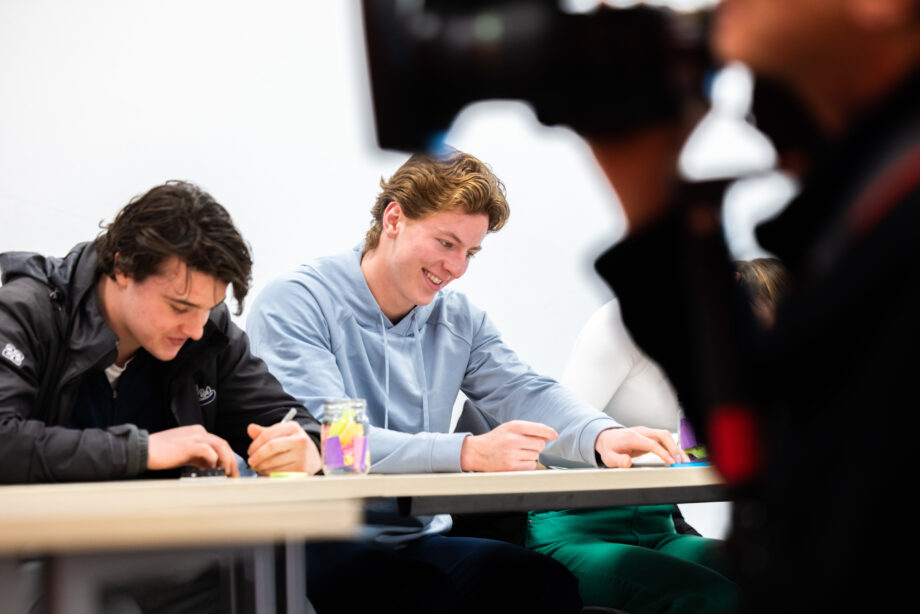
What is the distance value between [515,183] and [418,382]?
1.26 m

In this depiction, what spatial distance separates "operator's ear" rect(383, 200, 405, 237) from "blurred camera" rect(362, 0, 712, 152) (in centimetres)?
157

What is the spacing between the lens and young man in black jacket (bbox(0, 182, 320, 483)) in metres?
1.33

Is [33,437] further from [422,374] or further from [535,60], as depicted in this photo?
[535,60]

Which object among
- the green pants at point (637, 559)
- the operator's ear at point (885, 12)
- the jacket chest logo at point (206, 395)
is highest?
the operator's ear at point (885, 12)

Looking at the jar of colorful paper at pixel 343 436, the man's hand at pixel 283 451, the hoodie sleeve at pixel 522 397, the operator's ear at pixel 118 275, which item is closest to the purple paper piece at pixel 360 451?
the jar of colorful paper at pixel 343 436

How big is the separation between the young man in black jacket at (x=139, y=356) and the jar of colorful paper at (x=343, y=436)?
8cm

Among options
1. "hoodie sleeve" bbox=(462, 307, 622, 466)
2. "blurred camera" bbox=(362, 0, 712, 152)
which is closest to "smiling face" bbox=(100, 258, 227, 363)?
"hoodie sleeve" bbox=(462, 307, 622, 466)

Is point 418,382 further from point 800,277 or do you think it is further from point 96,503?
point 800,277

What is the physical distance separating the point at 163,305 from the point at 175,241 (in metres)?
0.11

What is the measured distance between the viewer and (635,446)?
1707 millimetres

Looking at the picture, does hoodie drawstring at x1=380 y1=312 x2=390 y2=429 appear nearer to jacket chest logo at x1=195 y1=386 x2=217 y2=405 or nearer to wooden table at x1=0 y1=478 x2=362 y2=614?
jacket chest logo at x1=195 y1=386 x2=217 y2=405

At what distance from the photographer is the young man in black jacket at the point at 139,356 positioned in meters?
1.33

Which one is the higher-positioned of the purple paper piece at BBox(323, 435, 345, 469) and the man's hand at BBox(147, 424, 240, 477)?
the man's hand at BBox(147, 424, 240, 477)

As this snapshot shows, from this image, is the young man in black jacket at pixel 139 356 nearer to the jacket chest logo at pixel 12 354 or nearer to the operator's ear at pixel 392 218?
the jacket chest logo at pixel 12 354
